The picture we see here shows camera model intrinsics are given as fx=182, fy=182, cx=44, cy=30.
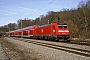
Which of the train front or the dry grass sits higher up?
the train front

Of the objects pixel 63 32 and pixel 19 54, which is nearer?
pixel 19 54

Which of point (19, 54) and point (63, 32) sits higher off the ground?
point (63, 32)

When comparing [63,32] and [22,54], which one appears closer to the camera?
[22,54]

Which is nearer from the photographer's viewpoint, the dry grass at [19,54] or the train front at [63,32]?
the dry grass at [19,54]

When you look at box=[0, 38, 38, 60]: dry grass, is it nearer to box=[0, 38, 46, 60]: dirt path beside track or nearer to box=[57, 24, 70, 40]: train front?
box=[0, 38, 46, 60]: dirt path beside track

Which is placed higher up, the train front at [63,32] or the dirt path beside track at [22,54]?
the train front at [63,32]

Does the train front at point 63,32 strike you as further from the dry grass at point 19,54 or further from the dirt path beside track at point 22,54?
the dry grass at point 19,54

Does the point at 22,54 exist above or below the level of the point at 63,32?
below

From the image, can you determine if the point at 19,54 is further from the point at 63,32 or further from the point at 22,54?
the point at 63,32

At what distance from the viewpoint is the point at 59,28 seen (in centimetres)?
3155

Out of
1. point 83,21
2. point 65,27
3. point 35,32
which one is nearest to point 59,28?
point 65,27

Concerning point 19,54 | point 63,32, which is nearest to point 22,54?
point 19,54

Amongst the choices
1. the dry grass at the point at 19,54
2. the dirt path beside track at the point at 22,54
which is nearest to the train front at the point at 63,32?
the dirt path beside track at the point at 22,54

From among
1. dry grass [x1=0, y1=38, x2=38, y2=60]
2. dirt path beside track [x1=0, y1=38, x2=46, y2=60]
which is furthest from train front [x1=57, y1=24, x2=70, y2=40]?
dry grass [x1=0, y1=38, x2=38, y2=60]
